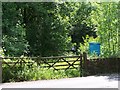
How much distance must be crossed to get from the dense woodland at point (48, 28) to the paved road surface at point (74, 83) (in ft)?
16.5

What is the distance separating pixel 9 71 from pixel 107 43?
8.40m

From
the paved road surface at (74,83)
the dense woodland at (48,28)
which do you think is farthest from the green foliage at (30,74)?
the dense woodland at (48,28)

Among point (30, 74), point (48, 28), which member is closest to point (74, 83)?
point (30, 74)

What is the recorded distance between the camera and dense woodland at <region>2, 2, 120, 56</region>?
2319cm

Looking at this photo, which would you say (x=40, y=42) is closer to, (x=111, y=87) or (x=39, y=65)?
(x=39, y=65)

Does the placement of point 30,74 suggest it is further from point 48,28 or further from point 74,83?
point 48,28

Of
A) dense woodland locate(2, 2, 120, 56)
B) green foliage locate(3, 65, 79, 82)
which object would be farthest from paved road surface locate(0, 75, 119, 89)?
dense woodland locate(2, 2, 120, 56)

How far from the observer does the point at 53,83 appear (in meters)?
16.7

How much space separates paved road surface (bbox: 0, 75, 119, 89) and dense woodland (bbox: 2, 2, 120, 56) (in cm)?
502

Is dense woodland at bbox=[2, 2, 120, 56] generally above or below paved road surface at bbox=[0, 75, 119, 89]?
above

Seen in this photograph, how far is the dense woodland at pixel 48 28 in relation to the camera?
23.2 m

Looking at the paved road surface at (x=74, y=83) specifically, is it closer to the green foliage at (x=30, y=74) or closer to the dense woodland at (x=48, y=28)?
the green foliage at (x=30, y=74)

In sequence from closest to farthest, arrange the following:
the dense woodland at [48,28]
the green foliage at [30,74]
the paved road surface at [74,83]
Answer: the paved road surface at [74,83] < the green foliage at [30,74] < the dense woodland at [48,28]

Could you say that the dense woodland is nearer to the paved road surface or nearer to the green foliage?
the paved road surface
